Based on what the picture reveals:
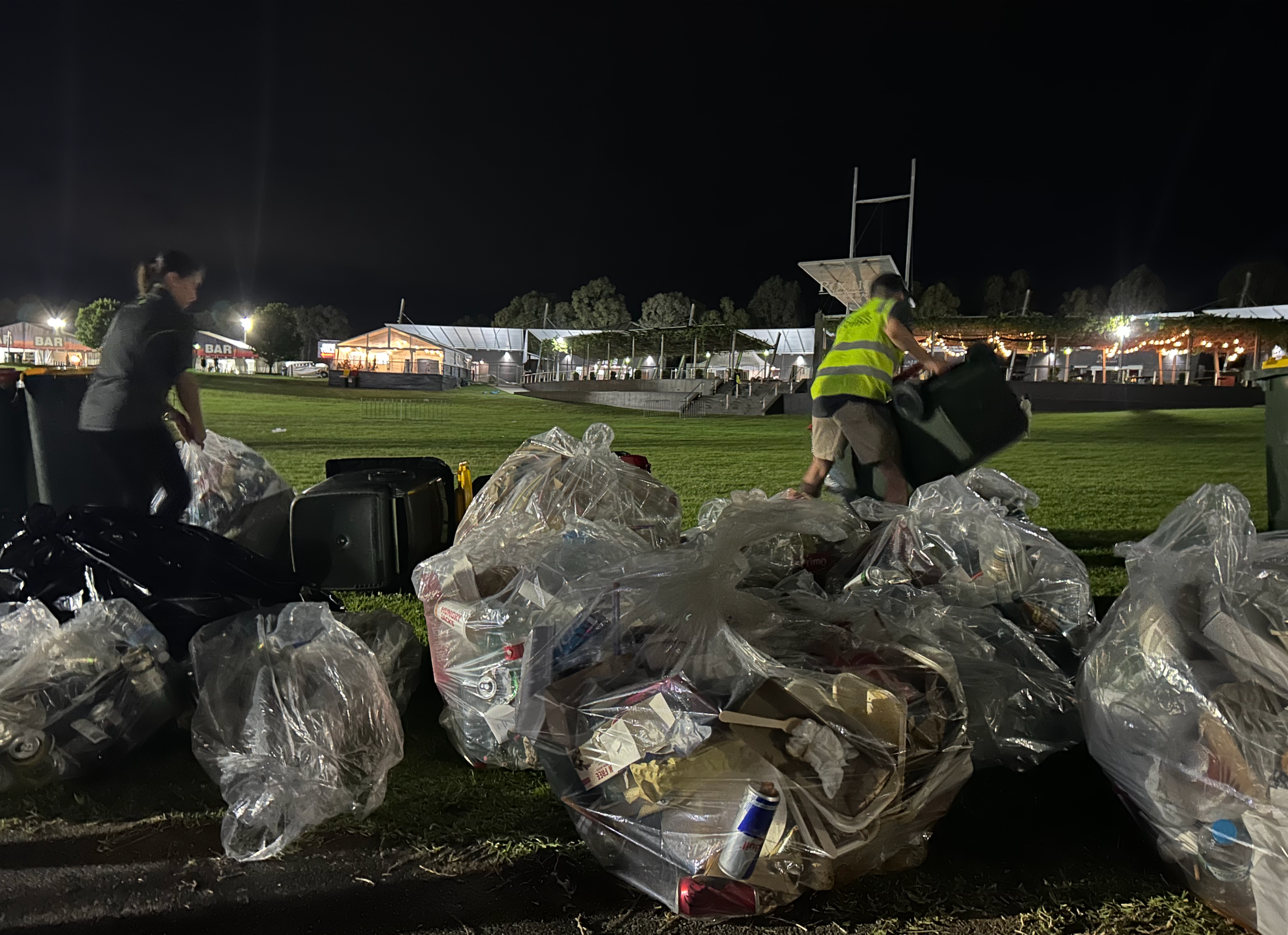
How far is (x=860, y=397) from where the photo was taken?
3186mm

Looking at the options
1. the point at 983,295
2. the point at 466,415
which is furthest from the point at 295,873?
the point at 983,295

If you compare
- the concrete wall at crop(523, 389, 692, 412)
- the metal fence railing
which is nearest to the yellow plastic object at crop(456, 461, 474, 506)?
the metal fence railing

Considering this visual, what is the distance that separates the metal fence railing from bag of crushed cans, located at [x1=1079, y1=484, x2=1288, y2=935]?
9.51 meters

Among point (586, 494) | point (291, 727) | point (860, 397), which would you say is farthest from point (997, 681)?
point (860, 397)

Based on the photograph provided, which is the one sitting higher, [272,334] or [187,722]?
[272,334]

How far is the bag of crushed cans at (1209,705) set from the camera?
1.18 metres

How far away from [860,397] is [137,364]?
9.34ft

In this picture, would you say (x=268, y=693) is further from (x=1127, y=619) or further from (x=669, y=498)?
(x=1127, y=619)

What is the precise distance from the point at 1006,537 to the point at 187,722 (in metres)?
2.24

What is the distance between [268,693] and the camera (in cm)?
163

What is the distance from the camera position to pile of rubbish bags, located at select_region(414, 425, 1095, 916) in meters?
1.25

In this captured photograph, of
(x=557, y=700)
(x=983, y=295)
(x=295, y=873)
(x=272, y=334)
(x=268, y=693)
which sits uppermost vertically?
(x=983, y=295)

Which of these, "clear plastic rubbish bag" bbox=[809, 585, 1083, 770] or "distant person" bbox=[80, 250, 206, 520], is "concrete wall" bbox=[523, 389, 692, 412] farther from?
"clear plastic rubbish bag" bbox=[809, 585, 1083, 770]

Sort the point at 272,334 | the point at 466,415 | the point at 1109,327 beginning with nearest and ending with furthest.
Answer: the point at 466,415, the point at 1109,327, the point at 272,334
